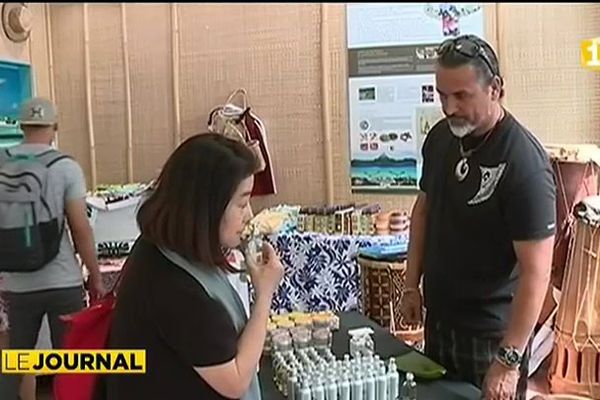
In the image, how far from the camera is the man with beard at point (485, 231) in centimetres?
179

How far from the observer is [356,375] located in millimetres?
1582

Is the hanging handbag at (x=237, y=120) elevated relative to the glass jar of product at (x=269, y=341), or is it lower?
elevated

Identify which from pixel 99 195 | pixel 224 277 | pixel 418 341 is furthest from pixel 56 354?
pixel 99 195

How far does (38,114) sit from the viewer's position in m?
2.87

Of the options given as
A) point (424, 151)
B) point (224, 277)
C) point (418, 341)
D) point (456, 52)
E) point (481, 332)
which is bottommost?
point (418, 341)

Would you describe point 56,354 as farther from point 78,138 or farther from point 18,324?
point 78,138

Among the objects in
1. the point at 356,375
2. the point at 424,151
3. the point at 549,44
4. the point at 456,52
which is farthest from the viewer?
the point at 549,44

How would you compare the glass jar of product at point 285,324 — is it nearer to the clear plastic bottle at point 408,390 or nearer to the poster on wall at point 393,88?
the clear plastic bottle at point 408,390

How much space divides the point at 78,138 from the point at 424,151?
360cm

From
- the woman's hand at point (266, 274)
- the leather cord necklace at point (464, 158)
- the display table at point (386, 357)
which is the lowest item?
the display table at point (386, 357)

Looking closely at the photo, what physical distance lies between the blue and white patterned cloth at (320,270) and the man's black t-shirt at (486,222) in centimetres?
196

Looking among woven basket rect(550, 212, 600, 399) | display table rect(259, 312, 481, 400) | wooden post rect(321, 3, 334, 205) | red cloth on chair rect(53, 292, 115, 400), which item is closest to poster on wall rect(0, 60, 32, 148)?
wooden post rect(321, 3, 334, 205)

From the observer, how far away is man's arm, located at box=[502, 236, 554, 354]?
1.78 m

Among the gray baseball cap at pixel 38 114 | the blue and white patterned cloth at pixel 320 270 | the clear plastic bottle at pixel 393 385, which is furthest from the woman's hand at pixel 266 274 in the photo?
the blue and white patterned cloth at pixel 320 270
